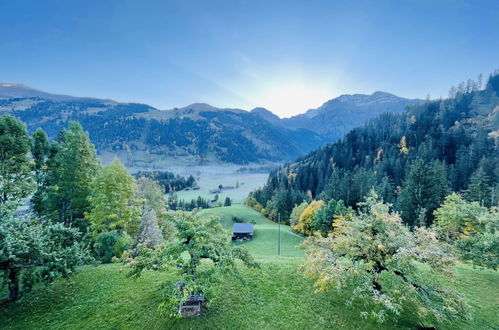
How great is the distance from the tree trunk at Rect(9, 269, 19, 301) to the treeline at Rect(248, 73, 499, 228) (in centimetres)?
3237

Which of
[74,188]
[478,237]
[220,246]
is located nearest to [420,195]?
[478,237]

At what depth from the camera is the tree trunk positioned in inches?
524

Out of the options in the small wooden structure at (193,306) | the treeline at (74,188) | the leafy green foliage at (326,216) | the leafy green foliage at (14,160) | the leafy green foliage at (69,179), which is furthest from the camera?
the leafy green foliage at (326,216)

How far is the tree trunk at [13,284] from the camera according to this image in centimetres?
1332

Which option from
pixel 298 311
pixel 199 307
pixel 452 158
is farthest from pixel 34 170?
pixel 452 158

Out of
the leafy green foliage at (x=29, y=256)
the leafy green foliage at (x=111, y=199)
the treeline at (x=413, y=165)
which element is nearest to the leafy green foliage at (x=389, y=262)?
the leafy green foliage at (x=29, y=256)

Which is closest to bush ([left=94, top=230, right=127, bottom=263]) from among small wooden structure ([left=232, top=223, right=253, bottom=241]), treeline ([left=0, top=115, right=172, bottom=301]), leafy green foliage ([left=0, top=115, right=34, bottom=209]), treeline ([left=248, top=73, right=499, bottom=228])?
treeline ([left=0, top=115, right=172, bottom=301])

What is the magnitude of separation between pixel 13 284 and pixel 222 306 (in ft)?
43.3

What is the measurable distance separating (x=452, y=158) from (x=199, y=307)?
438 feet

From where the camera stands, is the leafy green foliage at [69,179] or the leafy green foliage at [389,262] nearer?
the leafy green foliage at [389,262]

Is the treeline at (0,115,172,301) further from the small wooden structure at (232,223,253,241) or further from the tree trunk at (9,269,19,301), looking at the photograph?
the small wooden structure at (232,223,253,241)

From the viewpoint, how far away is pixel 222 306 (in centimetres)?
1513

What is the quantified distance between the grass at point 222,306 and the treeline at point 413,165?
1614 cm

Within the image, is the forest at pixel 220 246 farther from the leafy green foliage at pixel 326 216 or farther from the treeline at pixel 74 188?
the leafy green foliage at pixel 326 216
